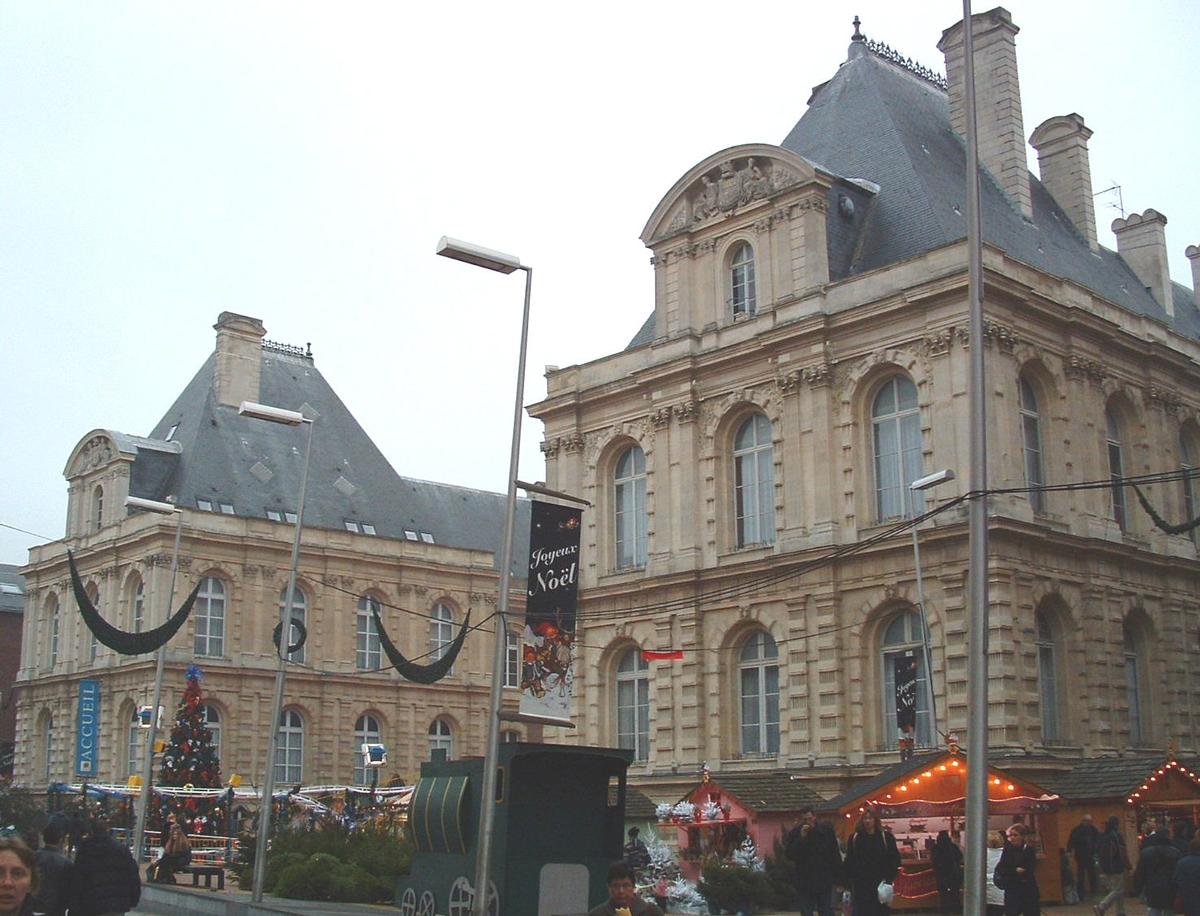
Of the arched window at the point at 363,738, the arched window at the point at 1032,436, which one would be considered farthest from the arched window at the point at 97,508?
the arched window at the point at 1032,436

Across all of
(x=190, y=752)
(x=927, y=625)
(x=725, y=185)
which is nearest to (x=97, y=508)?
(x=190, y=752)

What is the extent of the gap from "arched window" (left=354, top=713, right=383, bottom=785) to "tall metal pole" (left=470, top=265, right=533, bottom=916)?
42223 millimetres

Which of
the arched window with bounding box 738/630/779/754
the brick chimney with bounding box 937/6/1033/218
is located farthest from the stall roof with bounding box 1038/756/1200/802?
the brick chimney with bounding box 937/6/1033/218

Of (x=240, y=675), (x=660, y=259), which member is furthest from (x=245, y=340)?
(x=660, y=259)

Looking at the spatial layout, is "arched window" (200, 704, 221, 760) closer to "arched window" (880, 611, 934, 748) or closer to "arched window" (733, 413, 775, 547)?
"arched window" (733, 413, 775, 547)

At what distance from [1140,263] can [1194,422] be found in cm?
782

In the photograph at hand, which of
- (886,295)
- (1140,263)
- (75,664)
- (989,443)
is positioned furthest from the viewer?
(75,664)

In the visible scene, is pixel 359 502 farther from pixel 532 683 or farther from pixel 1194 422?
pixel 532 683

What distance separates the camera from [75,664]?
62781 millimetres

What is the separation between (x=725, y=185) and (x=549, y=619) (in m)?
20.9

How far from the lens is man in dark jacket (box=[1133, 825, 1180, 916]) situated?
1606cm

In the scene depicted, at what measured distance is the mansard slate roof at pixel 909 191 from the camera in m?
36.7

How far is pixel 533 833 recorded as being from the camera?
724 inches

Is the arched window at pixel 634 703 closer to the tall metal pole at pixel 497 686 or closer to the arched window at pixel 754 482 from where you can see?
the arched window at pixel 754 482
